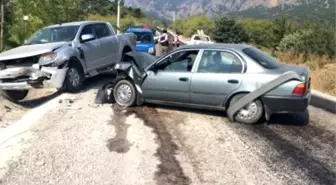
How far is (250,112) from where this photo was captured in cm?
866

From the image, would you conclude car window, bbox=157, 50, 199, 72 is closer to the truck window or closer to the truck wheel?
the truck window

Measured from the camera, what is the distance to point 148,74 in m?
9.79

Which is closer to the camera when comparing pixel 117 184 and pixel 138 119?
pixel 117 184

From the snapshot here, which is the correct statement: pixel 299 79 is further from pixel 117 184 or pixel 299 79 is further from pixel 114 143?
pixel 117 184

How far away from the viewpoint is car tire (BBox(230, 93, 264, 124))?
859 centimetres

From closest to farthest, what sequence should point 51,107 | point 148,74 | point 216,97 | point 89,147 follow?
point 89,147
point 216,97
point 148,74
point 51,107

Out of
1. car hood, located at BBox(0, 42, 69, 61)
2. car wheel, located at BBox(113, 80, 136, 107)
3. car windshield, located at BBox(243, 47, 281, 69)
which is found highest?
car windshield, located at BBox(243, 47, 281, 69)

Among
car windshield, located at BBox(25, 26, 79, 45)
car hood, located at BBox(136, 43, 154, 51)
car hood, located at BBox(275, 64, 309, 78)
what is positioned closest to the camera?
car hood, located at BBox(275, 64, 309, 78)

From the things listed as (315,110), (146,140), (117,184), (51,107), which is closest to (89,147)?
(146,140)

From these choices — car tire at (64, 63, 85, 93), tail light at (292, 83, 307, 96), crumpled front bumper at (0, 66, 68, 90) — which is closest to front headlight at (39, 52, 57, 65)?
crumpled front bumper at (0, 66, 68, 90)

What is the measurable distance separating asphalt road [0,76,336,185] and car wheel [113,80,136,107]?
1.00ft

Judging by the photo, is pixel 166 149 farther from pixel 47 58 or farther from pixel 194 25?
pixel 194 25

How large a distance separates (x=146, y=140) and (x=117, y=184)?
6.23 feet

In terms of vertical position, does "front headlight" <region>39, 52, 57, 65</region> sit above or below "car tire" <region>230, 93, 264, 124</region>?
above
